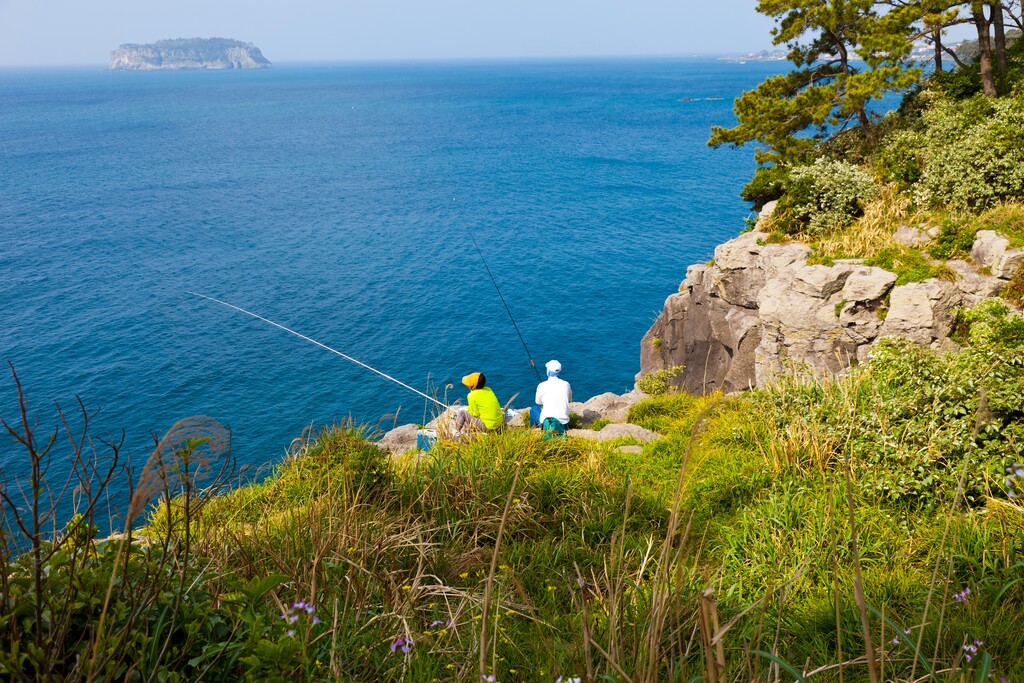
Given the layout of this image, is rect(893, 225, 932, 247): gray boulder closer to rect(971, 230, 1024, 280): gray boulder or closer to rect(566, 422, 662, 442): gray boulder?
rect(971, 230, 1024, 280): gray boulder

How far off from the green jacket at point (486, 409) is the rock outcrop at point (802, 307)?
3838mm

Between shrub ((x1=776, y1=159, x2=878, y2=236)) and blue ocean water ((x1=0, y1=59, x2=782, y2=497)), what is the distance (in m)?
13.0

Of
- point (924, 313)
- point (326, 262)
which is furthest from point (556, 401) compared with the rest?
point (326, 262)

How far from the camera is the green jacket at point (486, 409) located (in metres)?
9.95

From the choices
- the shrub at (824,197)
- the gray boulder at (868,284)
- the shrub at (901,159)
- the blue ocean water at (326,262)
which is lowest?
the blue ocean water at (326,262)

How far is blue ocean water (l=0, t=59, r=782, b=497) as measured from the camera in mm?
27219

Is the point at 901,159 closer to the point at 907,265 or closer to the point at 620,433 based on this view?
the point at 907,265

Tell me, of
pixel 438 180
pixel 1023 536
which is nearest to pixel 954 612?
pixel 1023 536

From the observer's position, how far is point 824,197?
1491cm

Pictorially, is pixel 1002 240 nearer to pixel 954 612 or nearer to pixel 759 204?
pixel 759 204

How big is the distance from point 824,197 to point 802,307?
3434 mm

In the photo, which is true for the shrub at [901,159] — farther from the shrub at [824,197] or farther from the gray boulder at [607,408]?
the gray boulder at [607,408]

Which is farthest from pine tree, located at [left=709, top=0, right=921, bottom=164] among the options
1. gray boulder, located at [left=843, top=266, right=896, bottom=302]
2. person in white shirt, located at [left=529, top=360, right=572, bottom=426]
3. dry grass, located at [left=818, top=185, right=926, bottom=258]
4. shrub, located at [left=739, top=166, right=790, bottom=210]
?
person in white shirt, located at [left=529, top=360, right=572, bottom=426]

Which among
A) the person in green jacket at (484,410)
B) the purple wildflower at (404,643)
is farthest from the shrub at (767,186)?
the purple wildflower at (404,643)
